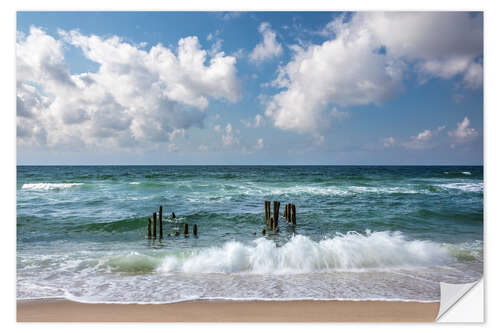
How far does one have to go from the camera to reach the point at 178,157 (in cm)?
619

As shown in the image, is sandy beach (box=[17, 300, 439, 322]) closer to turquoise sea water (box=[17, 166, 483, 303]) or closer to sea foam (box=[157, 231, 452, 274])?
turquoise sea water (box=[17, 166, 483, 303])

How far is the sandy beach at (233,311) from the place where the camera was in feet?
9.39

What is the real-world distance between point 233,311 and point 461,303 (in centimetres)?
254

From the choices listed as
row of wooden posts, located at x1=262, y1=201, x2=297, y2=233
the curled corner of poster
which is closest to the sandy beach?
the curled corner of poster

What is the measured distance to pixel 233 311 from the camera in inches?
115

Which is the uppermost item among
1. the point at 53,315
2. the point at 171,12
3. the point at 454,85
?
the point at 171,12

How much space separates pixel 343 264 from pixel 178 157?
3.89m

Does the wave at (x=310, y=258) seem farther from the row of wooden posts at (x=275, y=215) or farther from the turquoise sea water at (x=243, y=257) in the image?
the row of wooden posts at (x=275, y=215)

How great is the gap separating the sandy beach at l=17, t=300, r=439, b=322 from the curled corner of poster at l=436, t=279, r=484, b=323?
115 millimetres

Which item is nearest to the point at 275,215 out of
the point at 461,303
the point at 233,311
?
the point at 233,311

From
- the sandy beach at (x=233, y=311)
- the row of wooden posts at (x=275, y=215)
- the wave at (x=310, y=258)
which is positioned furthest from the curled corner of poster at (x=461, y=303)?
the row of wooden posts at (x=275, y=215)

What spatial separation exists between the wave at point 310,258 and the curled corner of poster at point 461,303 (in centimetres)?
74
